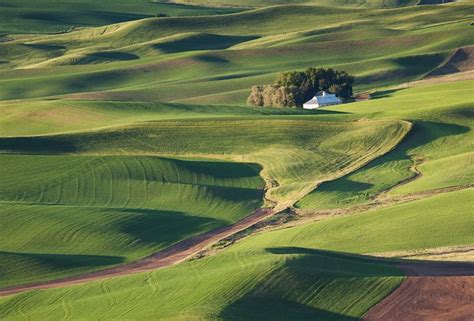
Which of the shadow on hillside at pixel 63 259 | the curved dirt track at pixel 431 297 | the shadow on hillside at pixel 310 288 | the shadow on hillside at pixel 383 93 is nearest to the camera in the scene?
the shadow on hillside at pixel 310 288

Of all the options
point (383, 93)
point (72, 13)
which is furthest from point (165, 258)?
point (72, 13)

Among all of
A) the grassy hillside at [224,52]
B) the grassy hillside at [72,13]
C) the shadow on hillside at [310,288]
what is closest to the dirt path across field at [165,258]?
the shadow on hillside at [310,288]

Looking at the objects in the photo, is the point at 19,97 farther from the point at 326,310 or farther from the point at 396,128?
the point at 326,310

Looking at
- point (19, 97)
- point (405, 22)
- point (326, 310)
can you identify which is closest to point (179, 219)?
point (326, 310)

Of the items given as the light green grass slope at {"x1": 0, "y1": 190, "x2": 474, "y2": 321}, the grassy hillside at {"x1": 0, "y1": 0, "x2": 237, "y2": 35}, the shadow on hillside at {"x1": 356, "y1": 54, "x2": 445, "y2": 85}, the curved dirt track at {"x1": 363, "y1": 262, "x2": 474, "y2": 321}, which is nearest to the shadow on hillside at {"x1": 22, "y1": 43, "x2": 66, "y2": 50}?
the grassy hillside at {"x1": 0, "y1": 0, "x2": 237, "y2": 35}

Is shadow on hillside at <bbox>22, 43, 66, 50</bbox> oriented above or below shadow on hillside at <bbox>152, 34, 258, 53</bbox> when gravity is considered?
above

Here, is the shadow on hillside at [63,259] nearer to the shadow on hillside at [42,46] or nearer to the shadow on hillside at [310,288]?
the shadow on hillside at [310,288]

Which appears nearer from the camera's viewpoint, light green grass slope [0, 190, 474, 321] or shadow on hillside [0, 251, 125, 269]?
light green grass slope [0, 190, 474, 321]

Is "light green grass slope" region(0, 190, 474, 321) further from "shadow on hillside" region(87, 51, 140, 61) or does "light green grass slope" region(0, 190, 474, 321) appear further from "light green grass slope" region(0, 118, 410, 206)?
"shadow on hillside" region(87, 51, 140, 61)
